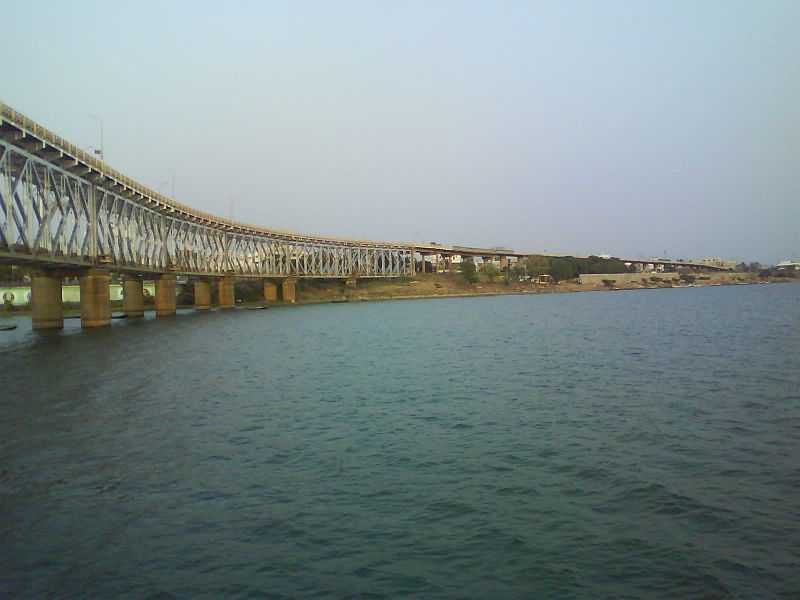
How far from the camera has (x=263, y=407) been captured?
28.3 m

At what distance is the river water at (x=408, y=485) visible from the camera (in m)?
12.1

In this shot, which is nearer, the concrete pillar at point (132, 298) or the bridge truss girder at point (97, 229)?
the bridge truss girder at point (97, 229)

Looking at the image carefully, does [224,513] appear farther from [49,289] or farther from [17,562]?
[49,289]

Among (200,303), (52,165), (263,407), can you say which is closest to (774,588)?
(263,407)

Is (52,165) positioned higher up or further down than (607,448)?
higher up

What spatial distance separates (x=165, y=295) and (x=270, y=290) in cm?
5982

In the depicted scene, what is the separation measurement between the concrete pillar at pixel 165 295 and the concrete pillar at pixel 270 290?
5682 cm

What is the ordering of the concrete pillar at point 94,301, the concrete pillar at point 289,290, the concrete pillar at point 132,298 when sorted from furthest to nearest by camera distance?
1. the concrete pillar at point 289,290
2. the concrete pillar at point 132,298
3. the concrete pillar at point 94,301

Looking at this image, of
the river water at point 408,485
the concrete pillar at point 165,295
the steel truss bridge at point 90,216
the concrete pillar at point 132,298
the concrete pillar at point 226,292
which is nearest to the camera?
the river water at point 408,485

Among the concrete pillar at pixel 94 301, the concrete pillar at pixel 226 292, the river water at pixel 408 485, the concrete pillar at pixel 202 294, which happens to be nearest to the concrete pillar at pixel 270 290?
the concrete pillar at pixel 226 292

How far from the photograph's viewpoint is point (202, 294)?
496ft

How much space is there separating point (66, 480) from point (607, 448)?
1644 cm

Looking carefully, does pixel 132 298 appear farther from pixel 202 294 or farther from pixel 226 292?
pixel 226 292

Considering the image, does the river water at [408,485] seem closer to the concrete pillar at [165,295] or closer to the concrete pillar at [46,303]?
the concrete pillar at [46,303]
